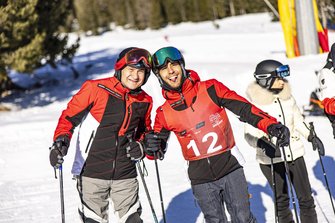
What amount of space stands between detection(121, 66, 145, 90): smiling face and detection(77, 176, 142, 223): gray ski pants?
2.76ft

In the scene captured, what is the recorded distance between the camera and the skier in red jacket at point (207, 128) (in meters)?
3.96

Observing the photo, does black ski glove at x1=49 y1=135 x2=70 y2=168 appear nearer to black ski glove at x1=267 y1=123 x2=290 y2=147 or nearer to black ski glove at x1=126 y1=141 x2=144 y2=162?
black ski glove at x1=126 y1=141 x2=144 y2=162

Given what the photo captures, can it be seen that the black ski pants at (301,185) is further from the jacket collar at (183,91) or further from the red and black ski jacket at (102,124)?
the red and black ski jacket at (102,124)

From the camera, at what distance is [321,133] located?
34.4 ft

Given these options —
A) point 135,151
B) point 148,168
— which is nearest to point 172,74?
point 135,151

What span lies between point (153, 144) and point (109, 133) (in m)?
0.41

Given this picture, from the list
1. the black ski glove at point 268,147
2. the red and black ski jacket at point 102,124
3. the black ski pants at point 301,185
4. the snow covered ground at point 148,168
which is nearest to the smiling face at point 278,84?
the black ski glove at point 268,147

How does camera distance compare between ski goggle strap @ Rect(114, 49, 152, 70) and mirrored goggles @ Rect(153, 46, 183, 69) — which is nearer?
mirrored goggles @ Rect(153, 46, 183, 69)

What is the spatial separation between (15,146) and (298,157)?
8267 millimetres

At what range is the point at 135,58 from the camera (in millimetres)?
4141

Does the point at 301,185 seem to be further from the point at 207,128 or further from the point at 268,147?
the point at 207,128

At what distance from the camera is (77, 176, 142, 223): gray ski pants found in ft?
14.0

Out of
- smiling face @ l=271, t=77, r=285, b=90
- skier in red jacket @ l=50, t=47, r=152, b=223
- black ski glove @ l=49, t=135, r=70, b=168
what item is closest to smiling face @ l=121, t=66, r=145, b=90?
skier in red jacket @ l=50, t=47, r=152, b=223

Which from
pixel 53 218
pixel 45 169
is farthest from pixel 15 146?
pixel 53 218
